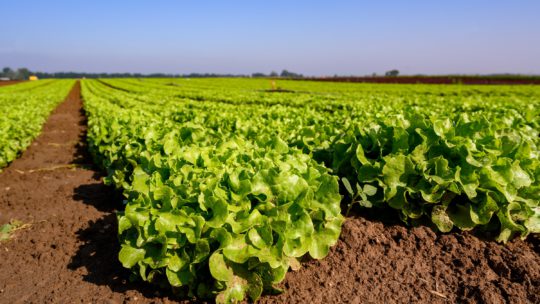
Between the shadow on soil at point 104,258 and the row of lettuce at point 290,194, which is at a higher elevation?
the row of lettuce at point 290,194

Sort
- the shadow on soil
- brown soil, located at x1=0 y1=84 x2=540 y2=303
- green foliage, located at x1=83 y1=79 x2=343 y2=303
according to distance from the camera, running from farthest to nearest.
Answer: the shadow on soil, brown soil, located at x1=0 y1=84 x2=540 y2=303, green foliage, located at x1=83 y1=79 x2=343 y2=303

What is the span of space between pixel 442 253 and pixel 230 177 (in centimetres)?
227

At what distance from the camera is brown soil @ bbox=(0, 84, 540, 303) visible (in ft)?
10.7

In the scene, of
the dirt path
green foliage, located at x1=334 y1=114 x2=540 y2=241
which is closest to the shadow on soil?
the dirt path

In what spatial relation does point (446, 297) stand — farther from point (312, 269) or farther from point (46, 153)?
point (46, 153)

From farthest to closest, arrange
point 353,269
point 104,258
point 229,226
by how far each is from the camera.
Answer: point 104,258
point 353,269
point 229,226

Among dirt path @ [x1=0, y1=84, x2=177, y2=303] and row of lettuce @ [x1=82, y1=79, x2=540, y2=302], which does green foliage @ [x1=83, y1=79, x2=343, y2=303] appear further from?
dirt path @ [x1=0, y1=84, x2=177, y2=303]

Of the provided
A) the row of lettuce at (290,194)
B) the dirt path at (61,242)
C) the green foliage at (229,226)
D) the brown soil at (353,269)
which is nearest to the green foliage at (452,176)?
the row of lettuce at (290,194)

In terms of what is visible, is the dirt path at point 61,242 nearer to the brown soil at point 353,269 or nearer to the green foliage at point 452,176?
the brown soil at point 353,269

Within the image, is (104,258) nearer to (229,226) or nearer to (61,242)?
(61,242)

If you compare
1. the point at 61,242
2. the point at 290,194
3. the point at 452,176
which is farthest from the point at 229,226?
the point at 61,242

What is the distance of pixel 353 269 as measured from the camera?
3559 millimetres

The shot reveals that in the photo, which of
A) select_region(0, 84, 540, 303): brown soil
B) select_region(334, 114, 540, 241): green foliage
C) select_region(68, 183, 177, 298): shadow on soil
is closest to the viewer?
select_region(0, 84, 540, 303): brown soil

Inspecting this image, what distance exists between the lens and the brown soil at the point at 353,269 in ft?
10.7
